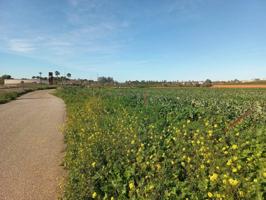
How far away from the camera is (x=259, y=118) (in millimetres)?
8750

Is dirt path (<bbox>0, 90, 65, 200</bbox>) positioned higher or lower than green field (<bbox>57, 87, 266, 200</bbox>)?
lower

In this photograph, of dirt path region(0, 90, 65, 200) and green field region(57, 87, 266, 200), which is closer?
green field region(57, 87, 266, 200)

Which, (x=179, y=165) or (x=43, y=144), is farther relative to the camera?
(x=43, y=144)

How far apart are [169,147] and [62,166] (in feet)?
8.89

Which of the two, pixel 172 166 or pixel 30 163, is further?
pixel 30 163

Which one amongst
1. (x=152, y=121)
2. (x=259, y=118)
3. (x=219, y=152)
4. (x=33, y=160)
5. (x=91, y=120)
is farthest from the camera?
(x=91, y=120)

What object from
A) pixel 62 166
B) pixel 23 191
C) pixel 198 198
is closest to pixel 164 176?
pixel 198 198

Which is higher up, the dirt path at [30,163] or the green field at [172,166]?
the green field at [172,166]

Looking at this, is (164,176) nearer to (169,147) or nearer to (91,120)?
(169,147)

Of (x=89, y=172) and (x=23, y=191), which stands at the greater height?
(x=89, y=172)

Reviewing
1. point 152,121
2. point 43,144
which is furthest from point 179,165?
point 43,144

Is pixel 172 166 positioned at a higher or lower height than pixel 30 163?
higher

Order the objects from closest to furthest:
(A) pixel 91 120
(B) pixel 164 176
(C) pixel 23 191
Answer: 1. (B) pixel 164 176
2. (C) pixel 23 191
3. (A) pixel 91 120

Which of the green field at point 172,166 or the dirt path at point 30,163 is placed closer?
the green field at point 172,166
